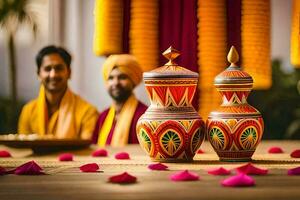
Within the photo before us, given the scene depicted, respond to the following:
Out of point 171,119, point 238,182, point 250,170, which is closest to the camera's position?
point 238,182

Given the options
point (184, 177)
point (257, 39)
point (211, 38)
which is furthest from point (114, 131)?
point (184, 177)

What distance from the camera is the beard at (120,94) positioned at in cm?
267

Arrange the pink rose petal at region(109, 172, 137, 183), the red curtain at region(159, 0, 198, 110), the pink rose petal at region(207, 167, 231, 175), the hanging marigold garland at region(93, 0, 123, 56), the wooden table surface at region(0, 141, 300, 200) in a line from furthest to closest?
the red curtain at region(159, 0, 198, 110)
the hanging marigold garland at region(93, 0, 123, 56)
the pink rose petal at region(207, 167, 231, 175)
the pink rose petal at region(109, 172, 137, 183)
the wooden table surface at region(0, 141, 300, 200)

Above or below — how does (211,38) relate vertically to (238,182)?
above

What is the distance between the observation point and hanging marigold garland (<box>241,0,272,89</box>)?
2.44m

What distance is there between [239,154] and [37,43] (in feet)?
8.90

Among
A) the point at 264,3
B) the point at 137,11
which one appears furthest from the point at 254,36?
the point at 137,11

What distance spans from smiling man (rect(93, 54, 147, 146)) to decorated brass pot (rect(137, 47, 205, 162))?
1.01m

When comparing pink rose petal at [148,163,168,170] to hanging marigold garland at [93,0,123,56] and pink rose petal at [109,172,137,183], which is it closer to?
pink rose petal at [109,172,137,183]

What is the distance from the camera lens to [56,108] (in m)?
2.88

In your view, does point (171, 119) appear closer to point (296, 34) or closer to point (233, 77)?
point (233, 77)

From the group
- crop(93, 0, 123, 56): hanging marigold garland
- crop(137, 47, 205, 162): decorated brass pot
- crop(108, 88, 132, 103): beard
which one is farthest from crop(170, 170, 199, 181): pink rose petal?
crop(108, 88, 132, 103): beard

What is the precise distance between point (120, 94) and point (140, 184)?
4.77 feet

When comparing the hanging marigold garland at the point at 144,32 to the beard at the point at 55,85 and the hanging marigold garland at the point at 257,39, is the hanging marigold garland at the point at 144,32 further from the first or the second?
the beard at the point at 55,85
